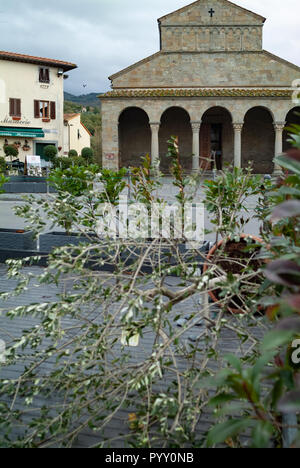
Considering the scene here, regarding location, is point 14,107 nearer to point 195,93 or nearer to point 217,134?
point 217,134

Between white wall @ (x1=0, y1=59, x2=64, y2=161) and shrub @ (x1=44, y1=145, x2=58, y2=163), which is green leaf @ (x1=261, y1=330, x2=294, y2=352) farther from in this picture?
white wall @ (x1=0, y1=59, x2=64, y2=161)

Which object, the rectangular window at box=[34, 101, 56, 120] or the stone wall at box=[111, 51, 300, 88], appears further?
the rectangular window at box=[34, 101, 56, 120]

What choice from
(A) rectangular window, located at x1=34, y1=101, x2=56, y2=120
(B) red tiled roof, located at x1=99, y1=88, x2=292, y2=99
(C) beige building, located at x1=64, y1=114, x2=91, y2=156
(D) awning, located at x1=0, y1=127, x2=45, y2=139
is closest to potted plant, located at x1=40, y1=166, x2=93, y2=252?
(B) red tiled roof, located at x1=99, y1=88, x2=292, y2=99

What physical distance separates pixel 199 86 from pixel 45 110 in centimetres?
1404

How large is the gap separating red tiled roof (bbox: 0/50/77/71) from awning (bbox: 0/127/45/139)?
4.54 metres

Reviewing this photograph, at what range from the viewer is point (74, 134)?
44812mm

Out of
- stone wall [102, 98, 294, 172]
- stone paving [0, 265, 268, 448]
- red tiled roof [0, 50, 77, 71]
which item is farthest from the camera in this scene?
red tiled roof [0, 50, 77, 71]

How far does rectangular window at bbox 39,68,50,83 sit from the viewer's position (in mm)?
33844

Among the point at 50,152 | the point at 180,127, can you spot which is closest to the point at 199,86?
the point at 180,127

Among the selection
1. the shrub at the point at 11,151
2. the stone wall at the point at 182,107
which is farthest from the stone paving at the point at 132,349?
the shrub at the point at 11,151

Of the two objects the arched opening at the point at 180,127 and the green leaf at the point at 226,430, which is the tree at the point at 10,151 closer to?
the arched opening at the point at 180,127

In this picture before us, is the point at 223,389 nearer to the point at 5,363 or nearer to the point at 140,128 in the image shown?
the point at 5,363

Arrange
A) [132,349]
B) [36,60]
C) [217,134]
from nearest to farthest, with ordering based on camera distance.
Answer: [132,349], [217,134], [36,60]
